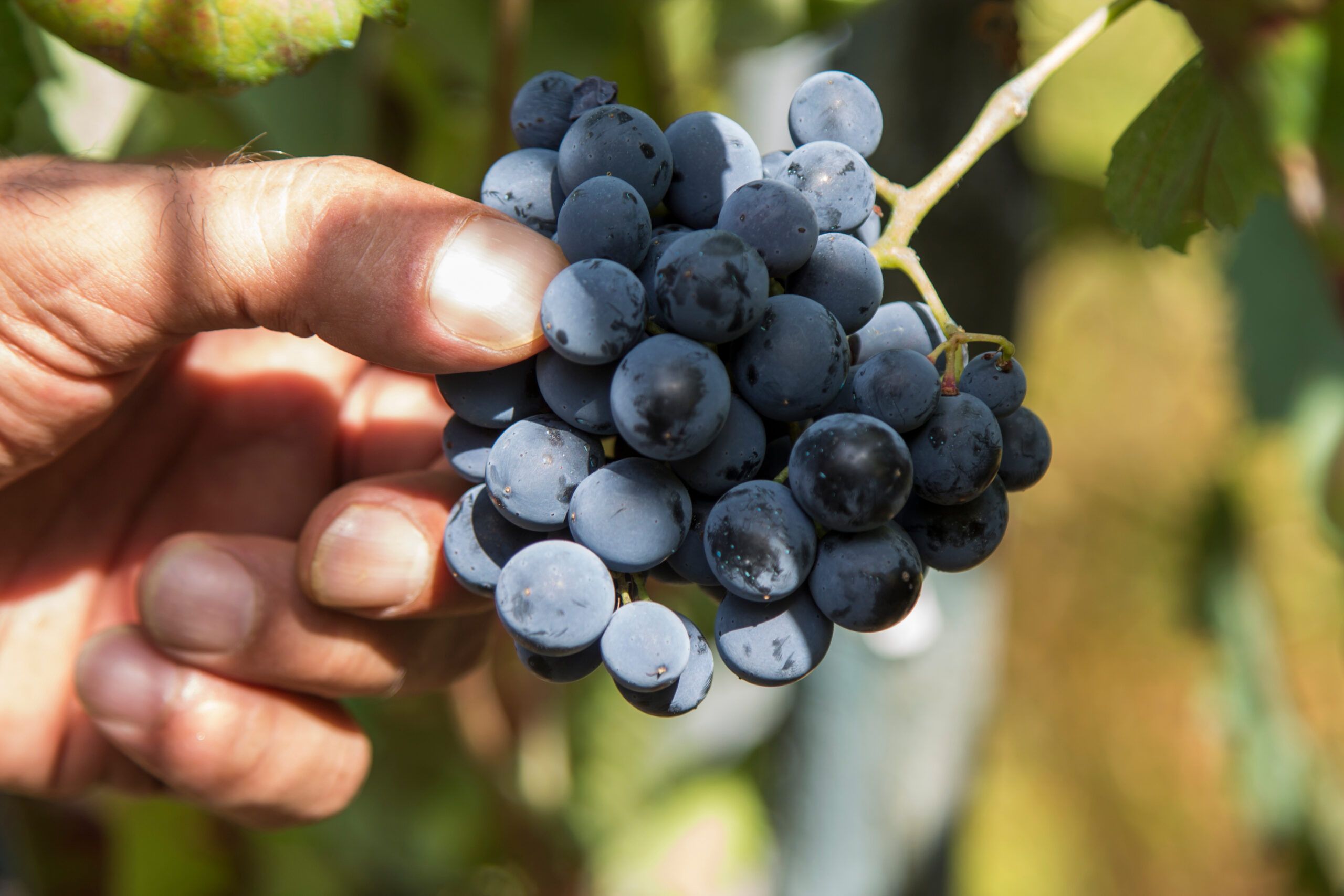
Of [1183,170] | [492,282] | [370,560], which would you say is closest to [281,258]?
[492,282]

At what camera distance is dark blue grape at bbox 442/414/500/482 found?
1.97 ft

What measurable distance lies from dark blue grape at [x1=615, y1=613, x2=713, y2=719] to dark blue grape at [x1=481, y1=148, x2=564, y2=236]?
273 millimetres

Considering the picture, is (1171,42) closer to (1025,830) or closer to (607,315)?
(607,315)

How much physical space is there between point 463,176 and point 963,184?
744 mm

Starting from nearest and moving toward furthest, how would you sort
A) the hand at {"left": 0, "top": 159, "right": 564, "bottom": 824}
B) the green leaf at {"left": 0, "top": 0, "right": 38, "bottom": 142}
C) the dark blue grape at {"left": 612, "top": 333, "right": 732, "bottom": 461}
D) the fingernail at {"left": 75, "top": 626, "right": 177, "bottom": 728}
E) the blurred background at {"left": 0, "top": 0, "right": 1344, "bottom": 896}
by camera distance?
the dark blue grape at {"left": 612, "top": 333, "right": 732, "bottom": 461} → the hand at {"left": 0, "top": 159, "right": 564, "bottom": 824} → the green leaf at {"left": 0, "top": 0, "right": 38, "bottom": 142} → the fingernail at {"left": 75, "top": 626, "right": 177, "bottom": 728} → the blurred background at {"left": 0, "top": 0, "right": 1344, "bottom": 896}

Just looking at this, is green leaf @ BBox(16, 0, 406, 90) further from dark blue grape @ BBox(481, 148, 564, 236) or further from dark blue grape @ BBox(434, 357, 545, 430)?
dark blue grape @ BBox(434, 357, 545, 430)

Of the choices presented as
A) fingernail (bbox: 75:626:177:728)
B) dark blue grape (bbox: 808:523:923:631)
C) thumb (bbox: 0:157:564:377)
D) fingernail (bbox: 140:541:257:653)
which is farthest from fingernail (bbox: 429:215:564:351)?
fingernail (bbox: 75:626:177:728)

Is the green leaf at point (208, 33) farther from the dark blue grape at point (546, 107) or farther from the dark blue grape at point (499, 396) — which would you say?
the dark blue grape at point (499, 396)

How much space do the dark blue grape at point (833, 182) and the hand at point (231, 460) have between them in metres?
0.15

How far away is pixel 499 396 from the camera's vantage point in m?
0.59

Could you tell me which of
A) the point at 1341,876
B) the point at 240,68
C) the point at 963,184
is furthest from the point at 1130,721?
the point at 240,68

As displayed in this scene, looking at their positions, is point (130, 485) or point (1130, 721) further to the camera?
point (1130, 721)

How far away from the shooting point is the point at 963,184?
1102mm

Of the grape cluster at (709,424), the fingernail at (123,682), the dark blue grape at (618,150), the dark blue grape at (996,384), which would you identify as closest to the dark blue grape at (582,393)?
the grape cluster at (709,424)
